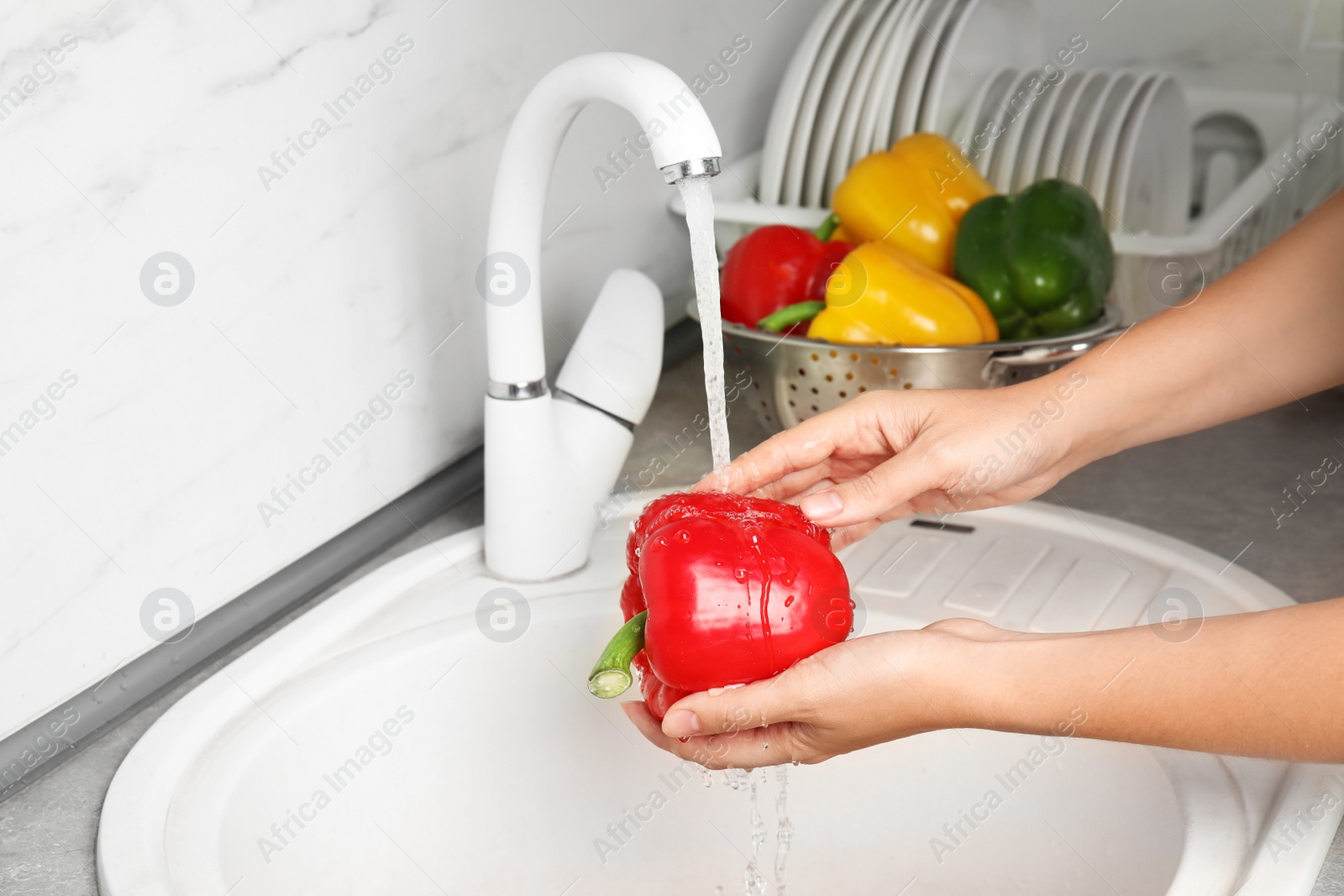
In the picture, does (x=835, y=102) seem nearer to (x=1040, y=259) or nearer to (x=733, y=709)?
(x=1040, y=259)

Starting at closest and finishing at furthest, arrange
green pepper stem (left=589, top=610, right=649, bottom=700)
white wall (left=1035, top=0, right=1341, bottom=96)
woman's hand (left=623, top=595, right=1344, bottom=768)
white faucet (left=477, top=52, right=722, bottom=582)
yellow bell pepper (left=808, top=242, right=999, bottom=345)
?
woman's hand (left=623, top=595, right=1344, bottom=768) < green pepper stem (left=589, top=610, right=649, bottom=700) < white faucet (left=477, top=52, right=722, bottom=582) < yellow bell pepper (left=808, top=242, right=999, bottom=345) < white wall (left=1035, top=0, right=1341, bottom=96)

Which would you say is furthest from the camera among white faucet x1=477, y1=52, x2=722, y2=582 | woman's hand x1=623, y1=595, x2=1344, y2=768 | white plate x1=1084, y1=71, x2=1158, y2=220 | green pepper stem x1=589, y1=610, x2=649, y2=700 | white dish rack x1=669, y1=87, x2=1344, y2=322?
white plate x1=1084, y1=71, x2=1158, y2=220

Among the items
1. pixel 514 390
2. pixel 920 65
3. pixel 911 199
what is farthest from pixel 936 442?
pixel 920 65

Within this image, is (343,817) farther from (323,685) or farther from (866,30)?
(866,30)

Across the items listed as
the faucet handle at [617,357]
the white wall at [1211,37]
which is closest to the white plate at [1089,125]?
the white wall at [1211,37]

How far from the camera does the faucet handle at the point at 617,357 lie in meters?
0.91

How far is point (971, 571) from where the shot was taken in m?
0.93

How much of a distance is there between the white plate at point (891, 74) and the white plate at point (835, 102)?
27 millimetres

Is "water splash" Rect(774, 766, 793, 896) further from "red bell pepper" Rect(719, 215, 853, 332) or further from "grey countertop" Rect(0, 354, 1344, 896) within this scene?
"red bell pepper" Rect(719, 215, 853, 332)

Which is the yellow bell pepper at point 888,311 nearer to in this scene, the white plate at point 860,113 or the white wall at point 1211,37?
the white plate at point 860,113

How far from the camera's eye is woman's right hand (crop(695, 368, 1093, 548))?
0.79m

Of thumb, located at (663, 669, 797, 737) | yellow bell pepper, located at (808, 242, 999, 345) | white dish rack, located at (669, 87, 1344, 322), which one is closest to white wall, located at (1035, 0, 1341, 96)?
white dish rack, located at (669, 87, 1344, 322)

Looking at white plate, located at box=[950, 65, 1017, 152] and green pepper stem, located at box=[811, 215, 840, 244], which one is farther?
white plate, located at box=[950, 65, 1017, 152]

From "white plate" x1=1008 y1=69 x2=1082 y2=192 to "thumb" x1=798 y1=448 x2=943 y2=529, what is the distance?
610 millimetres
